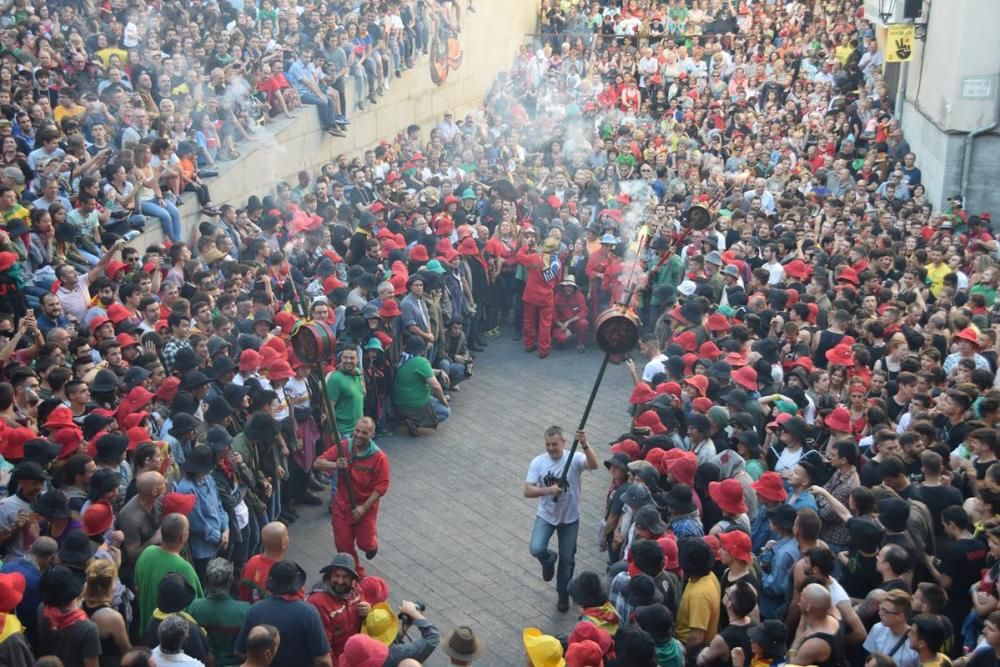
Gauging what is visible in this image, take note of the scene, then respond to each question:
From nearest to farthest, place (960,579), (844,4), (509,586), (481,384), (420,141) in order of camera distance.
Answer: (960,579)
(509,586)
(481,384)
(420,141)
(844,4)

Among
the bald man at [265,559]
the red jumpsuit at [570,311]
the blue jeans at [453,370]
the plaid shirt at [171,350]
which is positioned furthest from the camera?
the red jumpsuit at [570,311]

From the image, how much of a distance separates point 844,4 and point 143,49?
53.8 feet

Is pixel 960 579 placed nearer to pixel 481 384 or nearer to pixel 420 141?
pixel 481 384

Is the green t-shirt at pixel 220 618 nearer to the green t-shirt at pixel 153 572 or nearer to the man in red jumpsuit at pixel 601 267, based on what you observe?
the green t-shirt at pixel 153 572

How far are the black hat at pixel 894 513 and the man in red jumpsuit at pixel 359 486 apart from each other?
11.3 feet

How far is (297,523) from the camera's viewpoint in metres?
10.6

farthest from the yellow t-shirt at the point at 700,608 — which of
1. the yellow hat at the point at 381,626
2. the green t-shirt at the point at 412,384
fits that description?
the green t-shirt at the point at 412,384

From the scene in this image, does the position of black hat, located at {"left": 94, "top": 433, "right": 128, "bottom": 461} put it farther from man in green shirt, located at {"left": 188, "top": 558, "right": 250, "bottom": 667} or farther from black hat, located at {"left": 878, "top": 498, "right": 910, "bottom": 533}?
black hat, located at {"left": 878, "top": 498, "right": 910, "bottom": 533}

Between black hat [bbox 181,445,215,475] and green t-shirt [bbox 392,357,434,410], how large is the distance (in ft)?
13.6

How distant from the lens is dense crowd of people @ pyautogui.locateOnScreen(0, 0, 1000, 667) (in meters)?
6.73

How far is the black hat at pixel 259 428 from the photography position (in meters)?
8.95

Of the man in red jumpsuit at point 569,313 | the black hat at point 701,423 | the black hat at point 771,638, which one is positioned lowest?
the man in red jumpsuit at point 569,313

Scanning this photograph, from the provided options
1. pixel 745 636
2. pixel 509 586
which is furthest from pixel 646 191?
pixel 745 636

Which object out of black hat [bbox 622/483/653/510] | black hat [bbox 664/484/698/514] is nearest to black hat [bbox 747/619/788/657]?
black hat [bbox 664/484/698/514]
